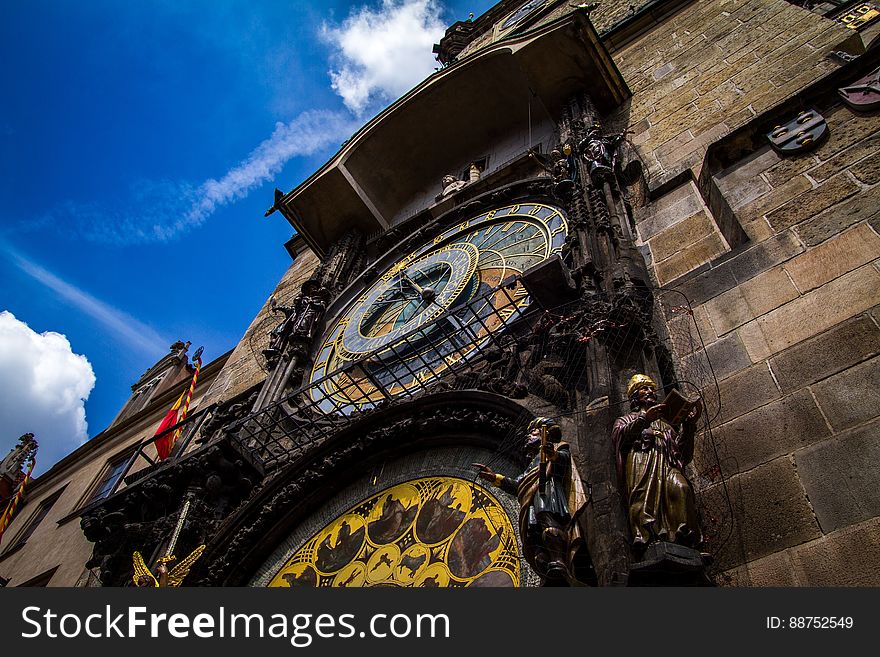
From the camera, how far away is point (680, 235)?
5590 millimetres

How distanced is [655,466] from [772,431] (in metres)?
0.92

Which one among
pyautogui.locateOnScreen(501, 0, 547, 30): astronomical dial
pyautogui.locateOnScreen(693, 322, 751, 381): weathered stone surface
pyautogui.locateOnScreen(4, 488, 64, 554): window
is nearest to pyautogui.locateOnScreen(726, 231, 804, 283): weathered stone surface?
pyautogui.locateOnScreen(693, 322, 751, 381): weathered stone surface

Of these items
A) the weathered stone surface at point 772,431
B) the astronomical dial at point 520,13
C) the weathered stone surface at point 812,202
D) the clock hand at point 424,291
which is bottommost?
the weathered stone surface at point 772,431

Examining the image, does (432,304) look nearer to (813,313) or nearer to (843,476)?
(813,313)

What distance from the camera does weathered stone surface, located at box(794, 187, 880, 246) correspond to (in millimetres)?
4309

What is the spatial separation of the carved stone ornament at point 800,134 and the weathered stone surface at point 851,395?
2.33 metres

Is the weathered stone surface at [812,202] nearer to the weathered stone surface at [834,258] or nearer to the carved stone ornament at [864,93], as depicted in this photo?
the weathered stone surface at [834,258]

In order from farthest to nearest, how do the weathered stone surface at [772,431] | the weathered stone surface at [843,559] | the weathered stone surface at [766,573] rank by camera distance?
1. the weathered stone surface at [772,431]
2. the weathered stone surface at [766,573]
3. the weathered stone surface at [843,559]

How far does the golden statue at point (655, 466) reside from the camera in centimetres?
279

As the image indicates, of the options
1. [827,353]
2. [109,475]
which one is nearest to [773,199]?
[827,353]

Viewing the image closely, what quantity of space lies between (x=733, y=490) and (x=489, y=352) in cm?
214

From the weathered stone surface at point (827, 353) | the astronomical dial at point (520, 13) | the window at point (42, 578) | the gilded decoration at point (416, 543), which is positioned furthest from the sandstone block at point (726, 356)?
the astronomical dial at point (520, 13)

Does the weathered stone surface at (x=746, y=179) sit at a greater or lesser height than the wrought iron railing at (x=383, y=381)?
lesser

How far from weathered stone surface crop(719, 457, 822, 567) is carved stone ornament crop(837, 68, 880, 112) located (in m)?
3.09
